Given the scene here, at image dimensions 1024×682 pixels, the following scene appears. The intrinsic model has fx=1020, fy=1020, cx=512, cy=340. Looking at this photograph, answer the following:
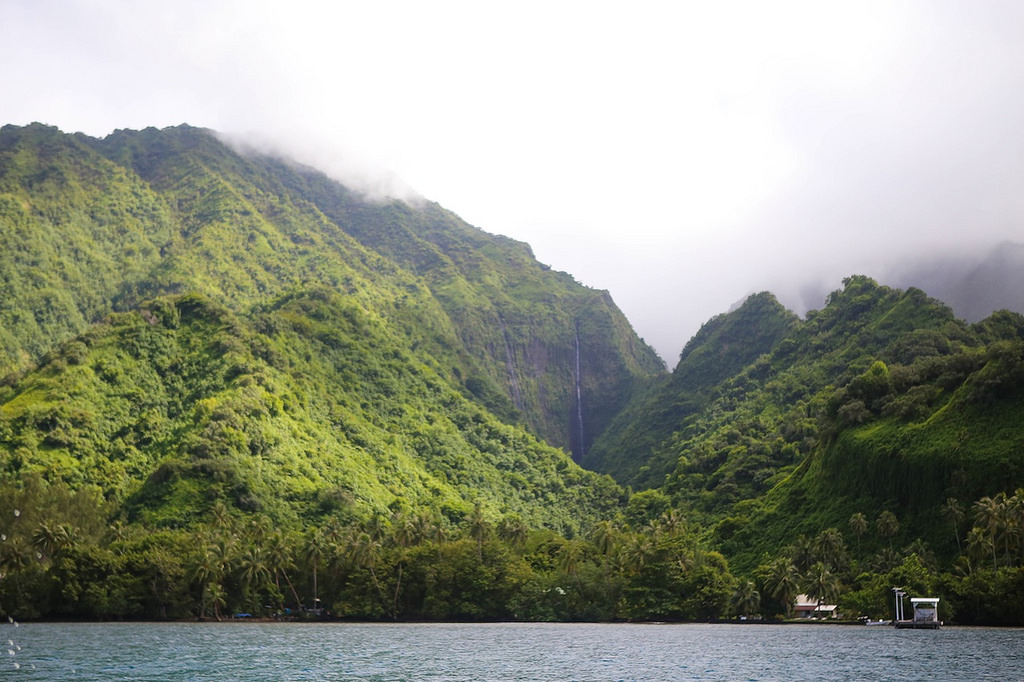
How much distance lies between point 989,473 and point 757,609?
37.5 metres

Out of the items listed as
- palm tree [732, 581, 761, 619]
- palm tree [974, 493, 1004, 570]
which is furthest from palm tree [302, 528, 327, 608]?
palm tree [974, 493, 1004, 570]

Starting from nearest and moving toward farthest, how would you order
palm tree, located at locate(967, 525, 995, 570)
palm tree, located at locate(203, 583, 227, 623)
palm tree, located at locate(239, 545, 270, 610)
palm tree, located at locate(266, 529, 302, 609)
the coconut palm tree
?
palm tree, located at locate(967, 525, 995, 570) < palm tree, located at locate(203, 583, 227, 623) < palm tree, located at locate(239, 545, 270, 610) < palm tree, located at locate(266, 529, 302, 609) < the coconut palm tree

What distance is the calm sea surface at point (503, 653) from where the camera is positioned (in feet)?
253

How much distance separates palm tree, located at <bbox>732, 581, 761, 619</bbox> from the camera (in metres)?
147

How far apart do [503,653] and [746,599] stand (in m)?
59.9

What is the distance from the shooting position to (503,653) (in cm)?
9844

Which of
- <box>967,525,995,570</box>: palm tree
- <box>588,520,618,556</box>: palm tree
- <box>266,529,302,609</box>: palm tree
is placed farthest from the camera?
<box>588,520,618,556</box>: palm tree

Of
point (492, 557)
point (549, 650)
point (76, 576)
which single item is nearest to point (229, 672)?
point (549, 650)

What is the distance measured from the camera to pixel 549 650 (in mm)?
102688

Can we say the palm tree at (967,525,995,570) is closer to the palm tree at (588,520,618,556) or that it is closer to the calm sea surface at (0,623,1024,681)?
the calm sea surface at (0,623,1024,681)

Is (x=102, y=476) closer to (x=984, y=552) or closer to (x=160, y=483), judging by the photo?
(x=160, y=483)

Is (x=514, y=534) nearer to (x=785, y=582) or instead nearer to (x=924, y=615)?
(x=785, y=582)

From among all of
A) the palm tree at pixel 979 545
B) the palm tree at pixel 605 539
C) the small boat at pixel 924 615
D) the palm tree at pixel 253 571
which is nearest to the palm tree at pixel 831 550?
the palm tree at pixel 979 545

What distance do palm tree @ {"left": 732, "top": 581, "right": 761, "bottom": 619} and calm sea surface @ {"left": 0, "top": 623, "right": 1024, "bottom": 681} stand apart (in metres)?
10.6
